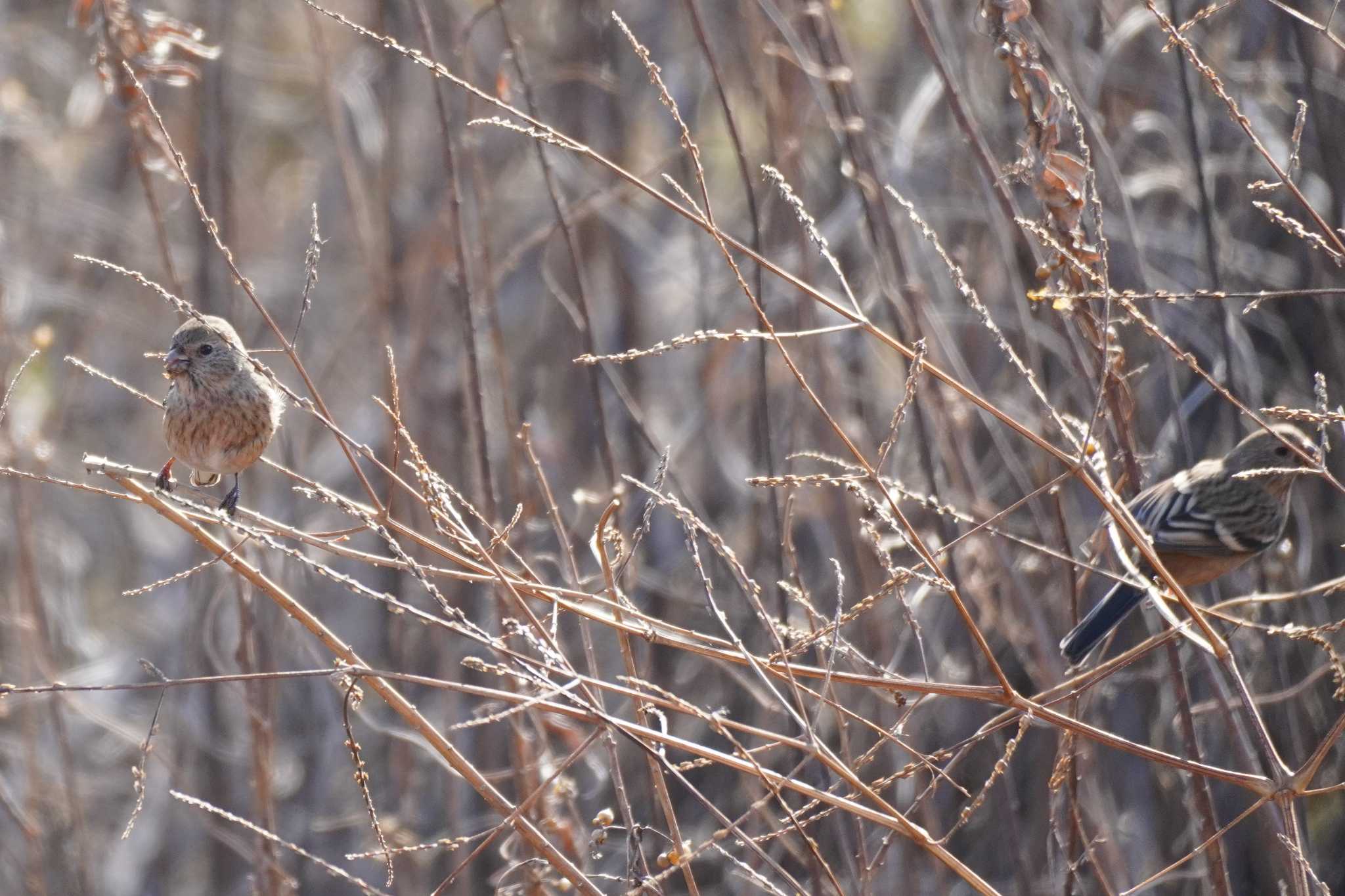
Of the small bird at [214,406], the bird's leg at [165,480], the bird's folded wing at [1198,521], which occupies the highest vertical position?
the small bird at [214,406]

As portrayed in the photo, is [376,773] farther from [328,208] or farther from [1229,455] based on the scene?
[1229,455]

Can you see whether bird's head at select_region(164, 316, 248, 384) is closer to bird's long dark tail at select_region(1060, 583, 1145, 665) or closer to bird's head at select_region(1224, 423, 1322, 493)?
bird's long dark tail at select_region(1060, 583, 1145, 665)

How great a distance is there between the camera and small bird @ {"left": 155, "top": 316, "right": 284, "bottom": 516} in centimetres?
342

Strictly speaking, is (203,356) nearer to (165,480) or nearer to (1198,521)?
(165,480)

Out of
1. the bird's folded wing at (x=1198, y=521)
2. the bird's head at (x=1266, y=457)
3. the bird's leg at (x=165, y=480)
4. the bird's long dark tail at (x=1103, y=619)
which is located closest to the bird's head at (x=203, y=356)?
the bird's leg at (x=165, y=480)

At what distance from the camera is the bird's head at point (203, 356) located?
343cm

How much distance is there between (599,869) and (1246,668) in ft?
7.00

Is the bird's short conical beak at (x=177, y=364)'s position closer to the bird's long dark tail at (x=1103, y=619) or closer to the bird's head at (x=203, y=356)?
the bird's head at (x=203, y=356)

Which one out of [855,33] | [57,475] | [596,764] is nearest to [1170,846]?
[596,764]

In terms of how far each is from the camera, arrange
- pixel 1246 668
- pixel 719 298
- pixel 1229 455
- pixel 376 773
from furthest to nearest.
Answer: pixel 376 773, pixel 719 298, pixel 1246 668, pixel 1229 455

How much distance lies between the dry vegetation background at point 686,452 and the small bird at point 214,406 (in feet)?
0.82

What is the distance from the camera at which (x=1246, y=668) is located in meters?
3.88

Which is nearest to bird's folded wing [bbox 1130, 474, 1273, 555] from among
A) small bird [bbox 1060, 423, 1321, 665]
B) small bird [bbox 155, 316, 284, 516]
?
small bird [bbox 1060, 423, 1321, 665]

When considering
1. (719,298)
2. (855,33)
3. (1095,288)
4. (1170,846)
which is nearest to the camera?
(1095,288)
